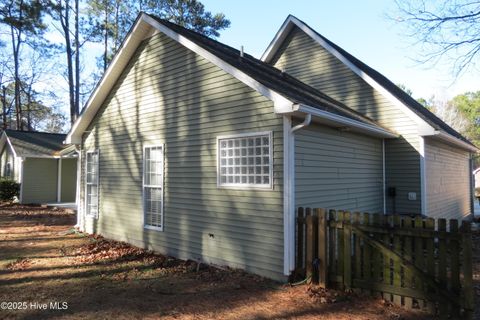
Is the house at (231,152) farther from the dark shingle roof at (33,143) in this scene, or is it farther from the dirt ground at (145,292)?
the dark shingle roof at (33,143)

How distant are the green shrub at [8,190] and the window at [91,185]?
1213cm

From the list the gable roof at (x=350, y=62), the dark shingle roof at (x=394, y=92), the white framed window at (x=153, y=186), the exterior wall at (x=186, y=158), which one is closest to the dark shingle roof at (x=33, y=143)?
the exterior wall at (x=186, y=158)

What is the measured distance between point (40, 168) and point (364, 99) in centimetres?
1844

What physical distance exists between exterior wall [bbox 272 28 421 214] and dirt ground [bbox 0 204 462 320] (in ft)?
10.1

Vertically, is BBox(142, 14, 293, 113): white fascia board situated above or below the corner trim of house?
above

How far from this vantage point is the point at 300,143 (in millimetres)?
6395

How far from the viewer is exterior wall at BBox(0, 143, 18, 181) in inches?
867

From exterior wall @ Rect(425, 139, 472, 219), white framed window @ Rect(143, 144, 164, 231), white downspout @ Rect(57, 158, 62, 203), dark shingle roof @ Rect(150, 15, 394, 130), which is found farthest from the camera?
white downspout @ Rect(57, 158, 62, 203)

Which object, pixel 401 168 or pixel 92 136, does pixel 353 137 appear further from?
pixel 92 136

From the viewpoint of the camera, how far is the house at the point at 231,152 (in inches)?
253

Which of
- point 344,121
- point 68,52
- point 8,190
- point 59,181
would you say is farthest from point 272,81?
point 68,52

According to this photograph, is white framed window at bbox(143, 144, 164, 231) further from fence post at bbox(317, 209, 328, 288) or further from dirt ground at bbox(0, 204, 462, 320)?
fence post at bbox(317, 209, 328, 288)

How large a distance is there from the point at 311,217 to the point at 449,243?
78.5 inches

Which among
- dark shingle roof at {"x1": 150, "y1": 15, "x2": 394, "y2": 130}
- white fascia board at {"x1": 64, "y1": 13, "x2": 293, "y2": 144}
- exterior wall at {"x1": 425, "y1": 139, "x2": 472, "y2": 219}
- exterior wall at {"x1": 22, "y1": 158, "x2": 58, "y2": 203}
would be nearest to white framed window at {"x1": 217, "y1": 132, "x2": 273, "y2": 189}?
white fascia board at {"x1": 64, "y1": 13, "x2": 293, "y2": 144}
